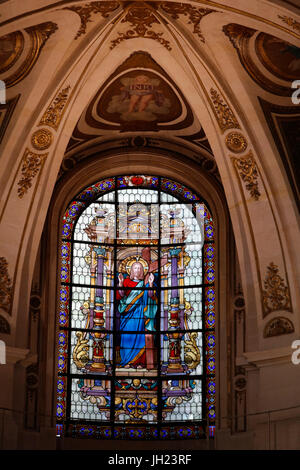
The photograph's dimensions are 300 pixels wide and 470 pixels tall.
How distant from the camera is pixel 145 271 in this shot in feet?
79.2

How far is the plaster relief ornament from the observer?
22.5 metres

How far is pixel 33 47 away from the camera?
2069 cm

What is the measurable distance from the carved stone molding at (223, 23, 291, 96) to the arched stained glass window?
11.5 ft

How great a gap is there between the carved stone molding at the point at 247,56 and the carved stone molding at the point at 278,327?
3668 millimetres

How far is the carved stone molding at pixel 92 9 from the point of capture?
2025cm

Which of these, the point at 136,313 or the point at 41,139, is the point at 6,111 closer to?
the point at 41,139

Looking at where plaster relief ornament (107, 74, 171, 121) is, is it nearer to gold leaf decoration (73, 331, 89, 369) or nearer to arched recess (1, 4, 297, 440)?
arched recess (1, 4, 297, 440)

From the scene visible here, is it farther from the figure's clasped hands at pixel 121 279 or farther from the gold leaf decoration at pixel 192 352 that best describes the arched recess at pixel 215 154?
the figure's clasped hands at pixel 121 279

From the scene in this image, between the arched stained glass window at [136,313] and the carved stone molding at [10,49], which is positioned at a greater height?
the carved stone molding at [10,49]

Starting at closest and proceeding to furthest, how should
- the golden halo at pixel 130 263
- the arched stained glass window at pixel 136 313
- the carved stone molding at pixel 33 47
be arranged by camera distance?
the carved stone molding at pixel 33 47 → the arched stained glass window at pixel 136 313 → the golden halo at pixel 130 263

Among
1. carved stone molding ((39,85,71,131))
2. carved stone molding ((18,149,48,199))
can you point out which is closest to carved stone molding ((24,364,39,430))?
carved stone molding ((18,149,48,199))

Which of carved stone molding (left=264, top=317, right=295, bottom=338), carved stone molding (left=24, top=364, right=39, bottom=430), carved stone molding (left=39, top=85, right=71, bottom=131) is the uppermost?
carved stone molding (left=39, top=85, right=71, bottom=131)

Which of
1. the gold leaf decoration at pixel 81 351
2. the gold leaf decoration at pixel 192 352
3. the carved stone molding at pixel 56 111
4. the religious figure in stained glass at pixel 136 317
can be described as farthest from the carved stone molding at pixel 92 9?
the gold leaf decoration at pixel 192 352

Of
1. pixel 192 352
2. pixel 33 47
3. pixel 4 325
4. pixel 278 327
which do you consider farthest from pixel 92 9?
pixel 192 352
